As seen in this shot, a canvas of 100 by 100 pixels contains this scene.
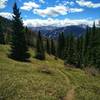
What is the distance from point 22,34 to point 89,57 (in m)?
44.0

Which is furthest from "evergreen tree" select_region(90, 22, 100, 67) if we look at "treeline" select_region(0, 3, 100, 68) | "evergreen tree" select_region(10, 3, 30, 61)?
"evergreen tree" select_region(10, 3, 30, 61)

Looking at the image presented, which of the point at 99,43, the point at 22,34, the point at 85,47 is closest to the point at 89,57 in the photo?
the point at 99,43

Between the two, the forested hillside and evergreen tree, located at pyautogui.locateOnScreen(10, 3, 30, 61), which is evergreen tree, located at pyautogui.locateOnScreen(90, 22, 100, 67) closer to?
the forested hillside

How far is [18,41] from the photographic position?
6169cm

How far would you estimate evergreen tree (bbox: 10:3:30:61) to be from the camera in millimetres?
61688

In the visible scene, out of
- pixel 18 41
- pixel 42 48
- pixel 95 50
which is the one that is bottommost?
pixel 95 50

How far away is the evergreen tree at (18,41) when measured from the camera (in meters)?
61.7

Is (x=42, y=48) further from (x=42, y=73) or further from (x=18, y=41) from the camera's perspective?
(x=42, y=73)

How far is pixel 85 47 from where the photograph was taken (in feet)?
401

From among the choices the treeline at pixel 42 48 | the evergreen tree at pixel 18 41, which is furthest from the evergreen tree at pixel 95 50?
the evergreen tree at pixel 18 41

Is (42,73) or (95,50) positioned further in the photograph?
(95,50)

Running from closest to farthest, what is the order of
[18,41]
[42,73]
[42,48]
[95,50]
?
1. [42,73]
2. [18,41]
3. [42,48]
4. [95,50]

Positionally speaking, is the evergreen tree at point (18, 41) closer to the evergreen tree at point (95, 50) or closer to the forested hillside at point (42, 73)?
the forested hillside at point (42, 73)

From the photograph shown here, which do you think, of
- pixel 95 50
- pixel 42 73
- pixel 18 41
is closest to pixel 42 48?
pixel 95 50
